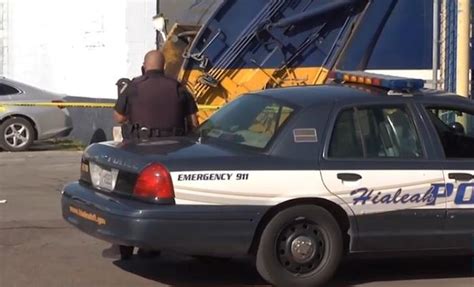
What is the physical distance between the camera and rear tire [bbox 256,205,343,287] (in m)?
7.25

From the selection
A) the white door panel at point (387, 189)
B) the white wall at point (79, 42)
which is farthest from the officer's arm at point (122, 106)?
the white wall at point (79, 42)

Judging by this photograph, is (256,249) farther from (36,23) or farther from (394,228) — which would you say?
A: (36,23)

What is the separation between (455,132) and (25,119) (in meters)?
11.1

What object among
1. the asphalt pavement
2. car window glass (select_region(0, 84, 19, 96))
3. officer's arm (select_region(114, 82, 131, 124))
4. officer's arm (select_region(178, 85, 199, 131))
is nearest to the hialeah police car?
the asphalt pavement

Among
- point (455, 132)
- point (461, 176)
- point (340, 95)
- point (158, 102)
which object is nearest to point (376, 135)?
point (340, 95)

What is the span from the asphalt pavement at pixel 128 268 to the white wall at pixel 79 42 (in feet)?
30.3

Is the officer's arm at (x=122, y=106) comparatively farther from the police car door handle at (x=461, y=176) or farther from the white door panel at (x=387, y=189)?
the police car door handle at (x=461, y=176)

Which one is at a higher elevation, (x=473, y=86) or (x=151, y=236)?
(x=473, y=86)

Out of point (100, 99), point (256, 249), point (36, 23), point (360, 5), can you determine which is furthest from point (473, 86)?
point (256, 249)

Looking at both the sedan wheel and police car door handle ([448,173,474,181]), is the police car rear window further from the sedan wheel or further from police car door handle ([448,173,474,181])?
the sedan wheel

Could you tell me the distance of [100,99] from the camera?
19.3 m

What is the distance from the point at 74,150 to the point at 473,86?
705 centimetres

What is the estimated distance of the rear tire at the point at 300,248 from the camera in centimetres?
725

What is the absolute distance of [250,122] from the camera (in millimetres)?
7789
